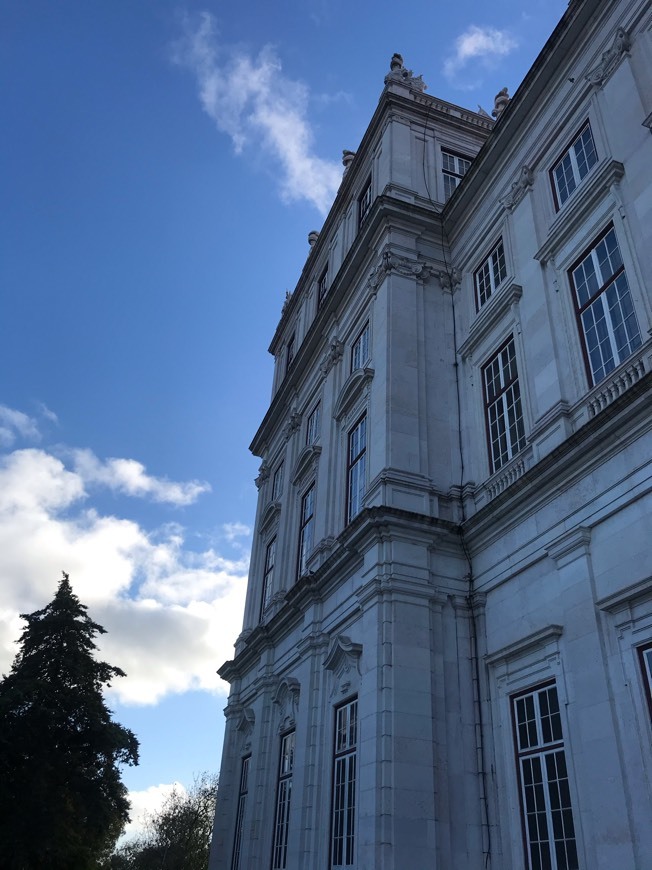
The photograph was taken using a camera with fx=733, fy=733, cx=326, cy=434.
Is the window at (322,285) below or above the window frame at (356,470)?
above

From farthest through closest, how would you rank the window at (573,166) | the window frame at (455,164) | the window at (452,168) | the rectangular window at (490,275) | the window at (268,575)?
the window at (268,575) < the window frame at (455,164) < the window at (452,168) < the rectangular window at (490,275) < the window at (573,166)

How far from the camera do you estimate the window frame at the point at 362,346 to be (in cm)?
2052

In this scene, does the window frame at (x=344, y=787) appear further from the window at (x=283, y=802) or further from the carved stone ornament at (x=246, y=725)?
the carved stone ornament at (x=246, y=725)

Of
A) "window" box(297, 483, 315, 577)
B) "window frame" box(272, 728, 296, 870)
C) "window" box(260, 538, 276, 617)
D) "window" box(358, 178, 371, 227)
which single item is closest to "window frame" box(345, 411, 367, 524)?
"window" box(297, 483, 315, 577)

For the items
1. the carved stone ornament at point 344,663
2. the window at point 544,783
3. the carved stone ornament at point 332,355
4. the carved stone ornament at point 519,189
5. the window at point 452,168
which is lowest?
the window at point 544,783

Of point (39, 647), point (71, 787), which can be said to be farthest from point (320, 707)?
point (39, 647)

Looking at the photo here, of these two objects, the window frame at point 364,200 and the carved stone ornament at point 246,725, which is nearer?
the carved stone ornament at point 246,725

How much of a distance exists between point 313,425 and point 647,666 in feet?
52.7

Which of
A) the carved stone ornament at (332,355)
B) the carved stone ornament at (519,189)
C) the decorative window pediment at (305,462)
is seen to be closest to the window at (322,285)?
the carved stone ornament at (332,355)

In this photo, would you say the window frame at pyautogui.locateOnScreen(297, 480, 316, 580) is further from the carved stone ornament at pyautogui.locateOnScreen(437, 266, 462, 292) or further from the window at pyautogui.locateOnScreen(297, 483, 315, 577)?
the carved stone ornament at pyautogui.locateOnScreen(437, 266, 462, 292)

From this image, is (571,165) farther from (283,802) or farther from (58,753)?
(58,753)

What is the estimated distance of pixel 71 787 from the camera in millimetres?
23875

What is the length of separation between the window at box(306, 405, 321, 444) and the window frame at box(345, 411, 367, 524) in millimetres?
3657

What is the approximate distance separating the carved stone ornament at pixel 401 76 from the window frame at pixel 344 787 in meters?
19.5
